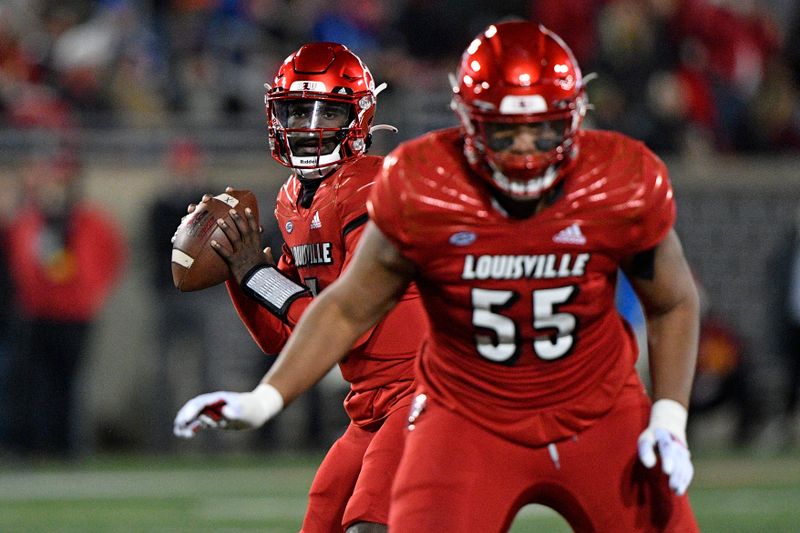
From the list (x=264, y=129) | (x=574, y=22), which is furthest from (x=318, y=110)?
(x=574, y=22)

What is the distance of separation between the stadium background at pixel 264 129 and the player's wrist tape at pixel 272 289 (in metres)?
5.22

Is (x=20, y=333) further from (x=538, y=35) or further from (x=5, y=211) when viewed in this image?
(x=538, y=35)

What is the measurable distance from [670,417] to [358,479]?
106cm

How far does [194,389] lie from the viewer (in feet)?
33.0

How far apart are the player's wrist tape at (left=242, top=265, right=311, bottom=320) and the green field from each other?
10.4 ft

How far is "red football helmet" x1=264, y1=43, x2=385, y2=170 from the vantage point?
4355mm

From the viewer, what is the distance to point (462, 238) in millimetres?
3324

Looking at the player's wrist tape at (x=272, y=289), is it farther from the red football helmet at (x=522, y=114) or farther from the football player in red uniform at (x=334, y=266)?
the red football helmet at (x=522, y=114)

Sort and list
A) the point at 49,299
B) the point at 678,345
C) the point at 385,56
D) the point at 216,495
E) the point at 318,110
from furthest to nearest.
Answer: the point at 385,56 → the point at 49,299 → the point at 216,495 → the point at 318,110 → the point at 678,345

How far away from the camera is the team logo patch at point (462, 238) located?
3.32 m

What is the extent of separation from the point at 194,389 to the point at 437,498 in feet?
22.5

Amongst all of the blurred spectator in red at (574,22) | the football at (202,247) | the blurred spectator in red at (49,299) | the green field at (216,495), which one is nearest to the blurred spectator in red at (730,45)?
the blurred spectator in red at (574,22)

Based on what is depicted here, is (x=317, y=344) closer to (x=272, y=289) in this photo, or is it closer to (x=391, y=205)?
(x=391, y=205)

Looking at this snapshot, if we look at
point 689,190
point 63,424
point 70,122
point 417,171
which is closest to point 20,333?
point 63,424
